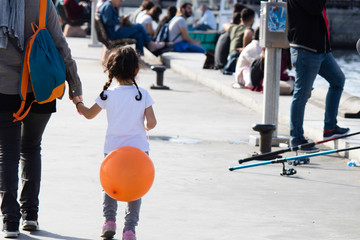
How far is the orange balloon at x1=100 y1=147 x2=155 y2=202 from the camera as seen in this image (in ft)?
16.3

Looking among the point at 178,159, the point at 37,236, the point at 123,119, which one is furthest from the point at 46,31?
the point at 178,159

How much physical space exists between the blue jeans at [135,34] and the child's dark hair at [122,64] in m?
12.1

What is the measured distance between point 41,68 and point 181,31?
15.1 metres

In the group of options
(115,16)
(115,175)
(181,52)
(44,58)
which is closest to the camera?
(115,175)

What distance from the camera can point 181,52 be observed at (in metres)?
20.9

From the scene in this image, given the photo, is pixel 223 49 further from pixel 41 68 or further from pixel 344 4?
pixel 344 4

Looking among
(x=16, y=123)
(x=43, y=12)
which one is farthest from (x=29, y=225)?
(x=43, y=12)

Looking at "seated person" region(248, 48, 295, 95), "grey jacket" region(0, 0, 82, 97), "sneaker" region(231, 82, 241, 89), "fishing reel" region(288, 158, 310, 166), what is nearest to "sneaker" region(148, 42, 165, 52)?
"sneaker" region(231, 82, 241, 89)

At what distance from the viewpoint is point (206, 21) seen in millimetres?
36656

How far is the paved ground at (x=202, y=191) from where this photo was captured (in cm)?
569

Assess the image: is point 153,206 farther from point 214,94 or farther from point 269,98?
point 214,94

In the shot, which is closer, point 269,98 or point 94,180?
point 94,180

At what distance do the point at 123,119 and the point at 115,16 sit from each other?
39.3 feet

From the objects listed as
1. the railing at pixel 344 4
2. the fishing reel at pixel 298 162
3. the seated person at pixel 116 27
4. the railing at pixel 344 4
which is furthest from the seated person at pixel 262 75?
the railing at pixel 344 4
